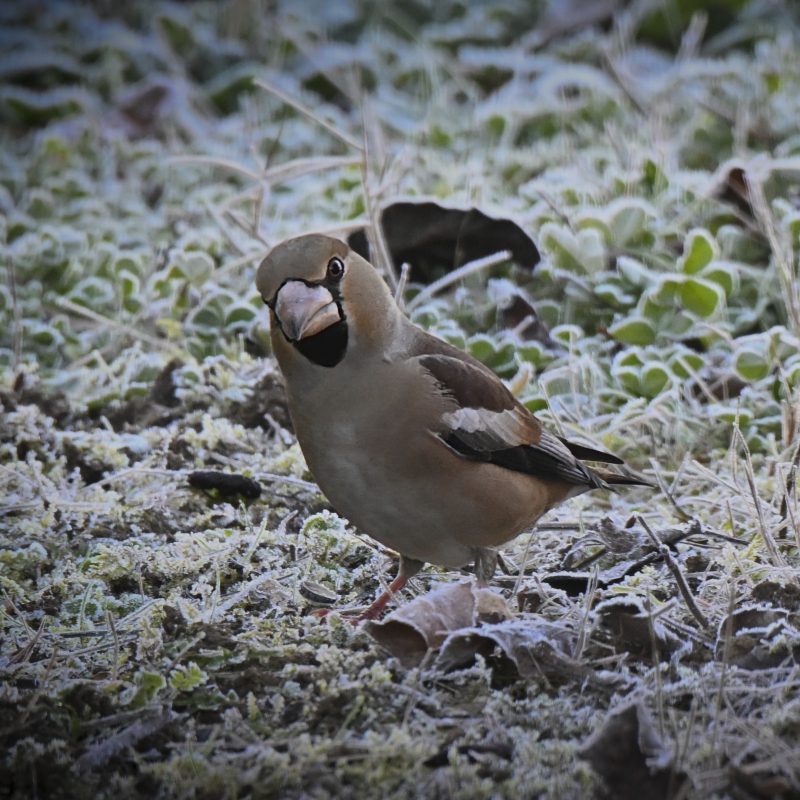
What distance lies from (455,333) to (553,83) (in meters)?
2.93

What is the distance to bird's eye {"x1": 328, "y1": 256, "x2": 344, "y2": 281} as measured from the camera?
9.71ft

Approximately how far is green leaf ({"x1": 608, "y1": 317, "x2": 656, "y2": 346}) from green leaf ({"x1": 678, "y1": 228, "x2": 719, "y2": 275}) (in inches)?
11.4

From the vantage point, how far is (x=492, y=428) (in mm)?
3205

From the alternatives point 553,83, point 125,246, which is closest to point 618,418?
point 125,246

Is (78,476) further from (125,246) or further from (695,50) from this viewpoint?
(695,50)

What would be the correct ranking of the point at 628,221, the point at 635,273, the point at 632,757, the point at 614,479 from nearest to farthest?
1. the point at 632,757
2. the point at 614,479
3. the point at 635,273
4. the point at 628,221

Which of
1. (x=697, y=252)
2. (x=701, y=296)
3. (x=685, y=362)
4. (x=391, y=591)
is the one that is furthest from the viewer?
(x=697, y=252)

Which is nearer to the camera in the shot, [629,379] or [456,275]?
[629,379]

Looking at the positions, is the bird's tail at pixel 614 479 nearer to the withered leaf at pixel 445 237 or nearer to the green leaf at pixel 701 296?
the green leaf at pixel 701 296

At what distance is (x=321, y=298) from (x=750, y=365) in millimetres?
1903

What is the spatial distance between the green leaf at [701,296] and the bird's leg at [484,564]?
1.66 meters

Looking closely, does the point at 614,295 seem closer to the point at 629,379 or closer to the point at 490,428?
the point at 629,379

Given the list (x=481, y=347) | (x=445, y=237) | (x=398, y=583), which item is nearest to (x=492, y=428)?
(x=398, y=583)

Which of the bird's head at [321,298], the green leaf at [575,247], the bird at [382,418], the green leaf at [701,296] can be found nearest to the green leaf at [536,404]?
the green leaf at [701,296]
